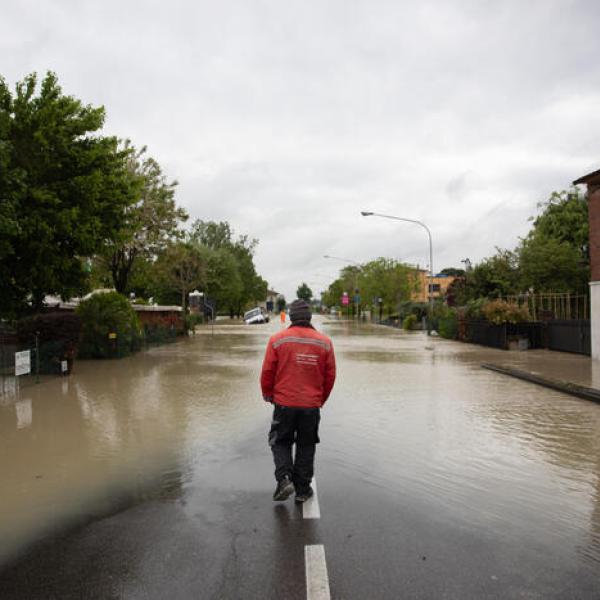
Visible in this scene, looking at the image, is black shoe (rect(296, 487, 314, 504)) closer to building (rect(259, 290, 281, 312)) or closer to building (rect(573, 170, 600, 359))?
building (rect(573, 170, 600, 359))

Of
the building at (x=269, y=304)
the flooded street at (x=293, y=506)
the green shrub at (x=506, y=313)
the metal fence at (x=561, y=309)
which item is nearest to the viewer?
the flooded street at (x=293, y=506)

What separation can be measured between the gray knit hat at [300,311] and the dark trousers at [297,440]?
2.59 feet

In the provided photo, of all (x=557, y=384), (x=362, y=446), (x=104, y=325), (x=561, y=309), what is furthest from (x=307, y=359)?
(x=561, y=309)

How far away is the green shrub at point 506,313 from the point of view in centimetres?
2278

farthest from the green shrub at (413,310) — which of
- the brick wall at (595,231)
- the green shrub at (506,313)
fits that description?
the brick wall at (595,231)

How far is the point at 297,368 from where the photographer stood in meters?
4.85

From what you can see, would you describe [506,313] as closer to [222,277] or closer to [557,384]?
[557,384]

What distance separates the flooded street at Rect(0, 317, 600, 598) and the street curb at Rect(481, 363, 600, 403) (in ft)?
1.58

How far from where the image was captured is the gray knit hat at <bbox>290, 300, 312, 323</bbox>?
5.04m

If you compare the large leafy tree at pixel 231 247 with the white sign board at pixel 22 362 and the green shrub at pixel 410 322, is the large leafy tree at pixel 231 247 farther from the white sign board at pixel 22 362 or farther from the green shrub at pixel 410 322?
the white sign board at pixel 22 362

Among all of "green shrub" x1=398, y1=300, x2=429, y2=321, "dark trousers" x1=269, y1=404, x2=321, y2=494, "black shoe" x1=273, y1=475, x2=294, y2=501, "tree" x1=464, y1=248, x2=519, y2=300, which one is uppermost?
"tree" x1=464, y1=248, x2=519, y2=300

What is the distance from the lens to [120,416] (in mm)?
9047

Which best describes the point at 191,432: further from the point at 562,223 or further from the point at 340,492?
the point at 562,223

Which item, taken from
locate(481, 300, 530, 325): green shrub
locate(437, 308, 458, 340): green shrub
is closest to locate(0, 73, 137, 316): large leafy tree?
locate(481, 300, 530, 325): green shrub
